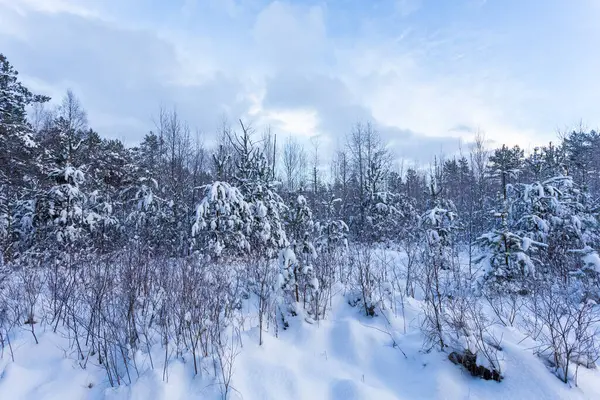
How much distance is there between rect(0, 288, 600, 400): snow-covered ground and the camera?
10.7ft

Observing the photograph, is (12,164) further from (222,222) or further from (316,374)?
(316,374)

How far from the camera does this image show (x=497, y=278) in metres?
6.23

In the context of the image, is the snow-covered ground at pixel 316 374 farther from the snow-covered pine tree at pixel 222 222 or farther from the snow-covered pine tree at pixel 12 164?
the snow-covered pine tree at pixel 12 164

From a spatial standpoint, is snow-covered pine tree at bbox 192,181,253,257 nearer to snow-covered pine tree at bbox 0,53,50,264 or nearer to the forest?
the forest

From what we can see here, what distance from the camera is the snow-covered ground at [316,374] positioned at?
327cm

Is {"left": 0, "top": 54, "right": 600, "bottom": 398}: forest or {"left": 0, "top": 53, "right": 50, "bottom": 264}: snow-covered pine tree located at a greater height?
{"left": 0, "top": 53, "right": 50, "bottom": 264}: snow-covered pine tree

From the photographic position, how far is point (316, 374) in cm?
380

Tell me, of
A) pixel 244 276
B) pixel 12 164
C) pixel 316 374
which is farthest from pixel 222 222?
pixel 12 164

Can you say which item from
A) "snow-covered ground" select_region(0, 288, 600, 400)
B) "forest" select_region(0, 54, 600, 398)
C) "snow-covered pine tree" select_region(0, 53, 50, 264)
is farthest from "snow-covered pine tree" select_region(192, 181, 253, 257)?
"snow-covered pine tree" select_region(0, 53, 50, 264)

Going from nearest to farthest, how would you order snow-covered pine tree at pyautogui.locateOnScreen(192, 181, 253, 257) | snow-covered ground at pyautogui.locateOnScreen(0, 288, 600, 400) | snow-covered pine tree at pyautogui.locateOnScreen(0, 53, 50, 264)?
snow-covered ground at pyautogui.locateOnScreen(0, 288, 600, 400) < snow-covered pine tree at pyautogui.locateOnScreen(192, 181, 253, 257) < snow-covered pine tree at pyautogui.locateOnScreen(0, 53, 50, 264)

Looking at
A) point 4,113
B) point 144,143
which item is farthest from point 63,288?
point 144,143

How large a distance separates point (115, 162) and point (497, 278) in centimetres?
1962

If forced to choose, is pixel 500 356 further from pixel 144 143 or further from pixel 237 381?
pixel 144 143

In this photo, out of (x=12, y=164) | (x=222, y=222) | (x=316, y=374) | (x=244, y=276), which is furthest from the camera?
(x=12, y=164)
